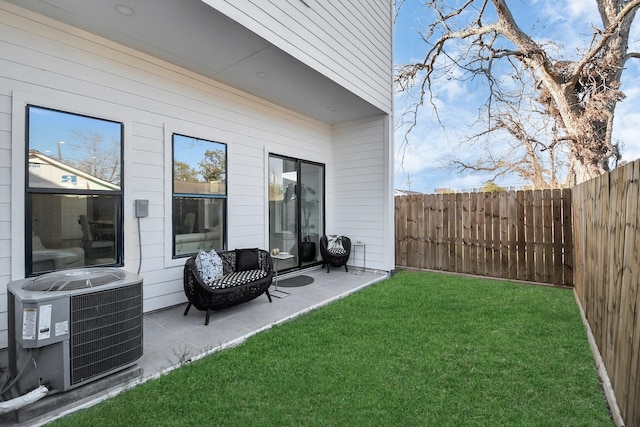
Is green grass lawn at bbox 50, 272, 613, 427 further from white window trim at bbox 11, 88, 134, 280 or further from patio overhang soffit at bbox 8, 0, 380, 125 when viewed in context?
patio overhang soffit at bbox 8, 0, 380, 125

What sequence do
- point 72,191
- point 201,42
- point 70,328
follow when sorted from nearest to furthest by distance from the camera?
point 70,328 → point 72,191 → point 201,42

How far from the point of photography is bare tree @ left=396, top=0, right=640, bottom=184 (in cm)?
573

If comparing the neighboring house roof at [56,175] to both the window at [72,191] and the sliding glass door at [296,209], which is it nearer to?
the window at [72,191]

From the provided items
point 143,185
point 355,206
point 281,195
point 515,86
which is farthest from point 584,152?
point 143,185

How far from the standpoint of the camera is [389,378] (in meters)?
2.32

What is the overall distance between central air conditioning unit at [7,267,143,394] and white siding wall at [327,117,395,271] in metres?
4.56

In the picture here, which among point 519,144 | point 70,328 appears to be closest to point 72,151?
point 70,328

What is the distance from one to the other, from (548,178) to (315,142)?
816 cm

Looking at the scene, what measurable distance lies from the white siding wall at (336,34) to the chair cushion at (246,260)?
2.80 metres

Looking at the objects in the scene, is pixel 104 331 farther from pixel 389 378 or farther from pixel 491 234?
pixel 491 234

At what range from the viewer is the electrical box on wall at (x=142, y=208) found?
11.7ft

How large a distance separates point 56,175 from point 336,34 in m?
4.12

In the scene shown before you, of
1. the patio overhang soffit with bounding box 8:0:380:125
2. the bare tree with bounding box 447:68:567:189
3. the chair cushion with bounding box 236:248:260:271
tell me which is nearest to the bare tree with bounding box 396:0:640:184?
the bare tree with bounding box 447:68:567:189

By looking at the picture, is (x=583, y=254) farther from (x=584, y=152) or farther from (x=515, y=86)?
(x=515, y=86)
